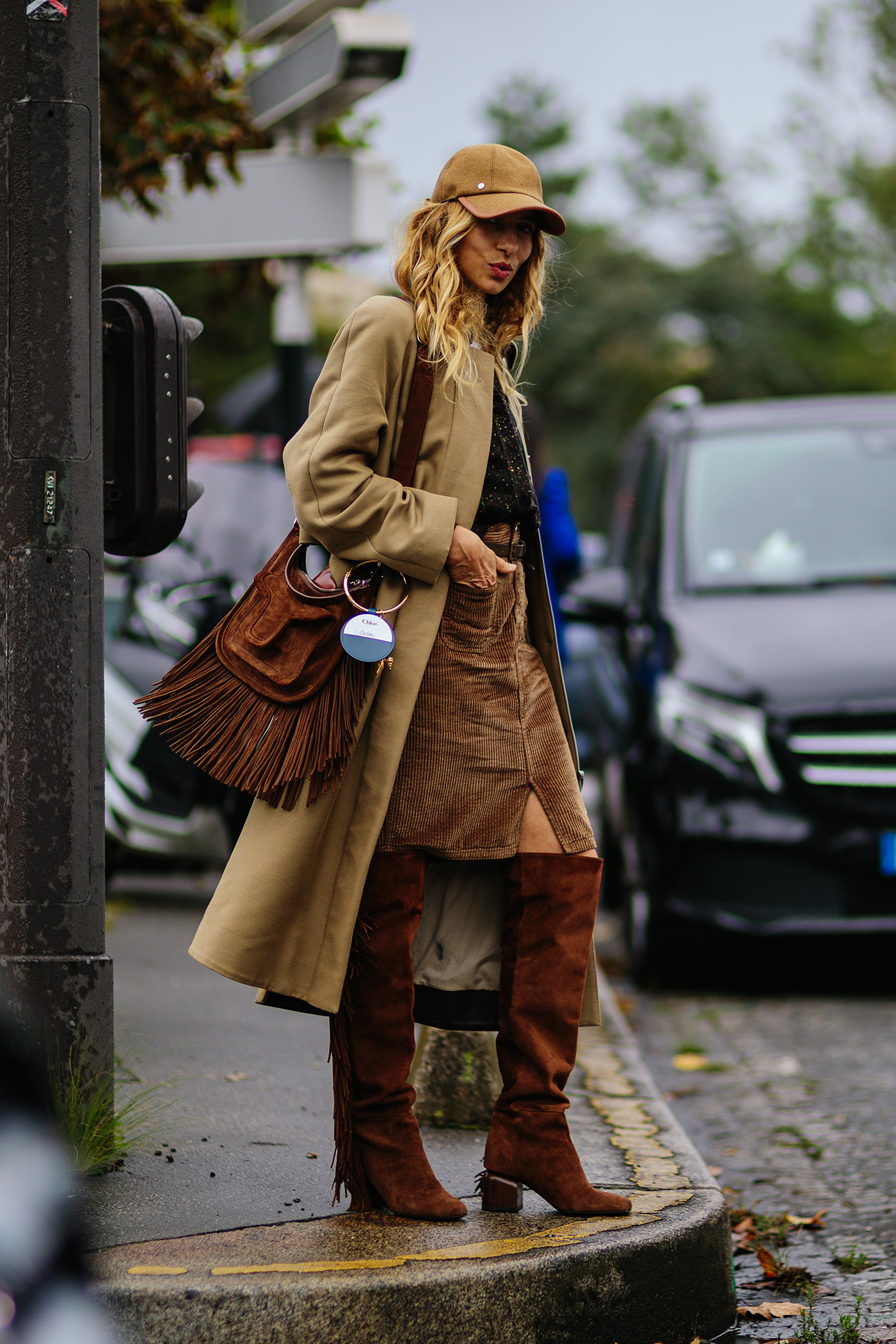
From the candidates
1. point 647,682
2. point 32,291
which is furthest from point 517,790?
point 647,682

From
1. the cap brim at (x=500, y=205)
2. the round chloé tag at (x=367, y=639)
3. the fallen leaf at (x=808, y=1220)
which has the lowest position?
the fallen leaf at (x=808, y=1220)

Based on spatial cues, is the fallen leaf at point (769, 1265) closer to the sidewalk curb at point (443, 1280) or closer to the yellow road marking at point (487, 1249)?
the sidewalk curb at point (443, 1280)

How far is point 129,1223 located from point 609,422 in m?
58.0

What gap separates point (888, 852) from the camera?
618 centimetres

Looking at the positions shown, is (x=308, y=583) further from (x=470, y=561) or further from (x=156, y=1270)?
(x=156, y=1270)

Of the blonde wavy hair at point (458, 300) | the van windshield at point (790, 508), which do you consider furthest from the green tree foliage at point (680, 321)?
the blonde wavy hair at point (458, 300)

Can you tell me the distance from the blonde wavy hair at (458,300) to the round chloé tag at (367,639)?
0.48 meters

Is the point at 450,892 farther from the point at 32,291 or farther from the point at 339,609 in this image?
the point at 32,291

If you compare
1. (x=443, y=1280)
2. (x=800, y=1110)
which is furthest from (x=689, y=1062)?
(x=443, y=1280)

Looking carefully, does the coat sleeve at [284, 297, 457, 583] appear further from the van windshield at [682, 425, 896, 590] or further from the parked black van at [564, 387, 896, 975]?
the van windshield at [682, 425, 896, 590]

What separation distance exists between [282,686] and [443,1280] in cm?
104

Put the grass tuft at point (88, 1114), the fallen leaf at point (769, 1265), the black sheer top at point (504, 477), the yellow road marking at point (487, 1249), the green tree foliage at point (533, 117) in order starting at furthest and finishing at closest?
the green tree foliage at point (533, 117)
the fallen leaf at point (769, 1265)
the grass tuft at point (88, 1114)
the black sheer top at point (504, 477)
the yellow road marking at point (487, 1249)

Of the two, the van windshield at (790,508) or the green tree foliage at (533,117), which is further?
the green tree foliage at (533,117)

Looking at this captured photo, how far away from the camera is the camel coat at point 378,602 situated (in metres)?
3.21
